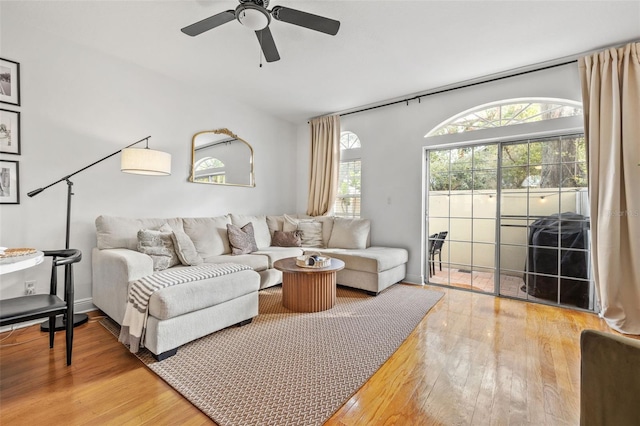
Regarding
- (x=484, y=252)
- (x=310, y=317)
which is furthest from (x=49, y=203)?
(x=484, y=252)

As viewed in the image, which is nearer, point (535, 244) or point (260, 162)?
point (535, 244)

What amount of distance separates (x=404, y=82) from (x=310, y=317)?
9.80ft

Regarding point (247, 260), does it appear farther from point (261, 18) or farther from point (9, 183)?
point (261, 18)

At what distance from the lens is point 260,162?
479cm

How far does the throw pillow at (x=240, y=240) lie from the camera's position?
3587 millimetres

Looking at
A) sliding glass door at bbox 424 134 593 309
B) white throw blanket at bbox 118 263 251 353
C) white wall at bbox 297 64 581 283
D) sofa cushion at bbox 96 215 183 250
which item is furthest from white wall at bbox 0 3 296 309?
sliding glass door at bbox 424 134 593 309

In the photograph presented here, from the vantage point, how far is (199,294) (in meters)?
2.14

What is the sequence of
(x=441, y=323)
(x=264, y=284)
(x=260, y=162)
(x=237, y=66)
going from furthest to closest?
(x=260, y=162), (x=264, y=284), (x=237, y=66), (x=441, y=323)

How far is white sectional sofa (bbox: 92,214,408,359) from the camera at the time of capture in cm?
203

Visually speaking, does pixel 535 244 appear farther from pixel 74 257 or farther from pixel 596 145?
pixel 74 257

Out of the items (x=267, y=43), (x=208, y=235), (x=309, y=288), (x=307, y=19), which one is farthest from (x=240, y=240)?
(x=307, y=19)

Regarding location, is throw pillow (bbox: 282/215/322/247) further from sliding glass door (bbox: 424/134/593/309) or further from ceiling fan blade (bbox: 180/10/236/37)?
ceiling fan blade (bbox: 180/10/236/37)

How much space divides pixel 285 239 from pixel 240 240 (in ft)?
2.57

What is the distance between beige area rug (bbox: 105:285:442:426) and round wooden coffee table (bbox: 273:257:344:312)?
90 mm
